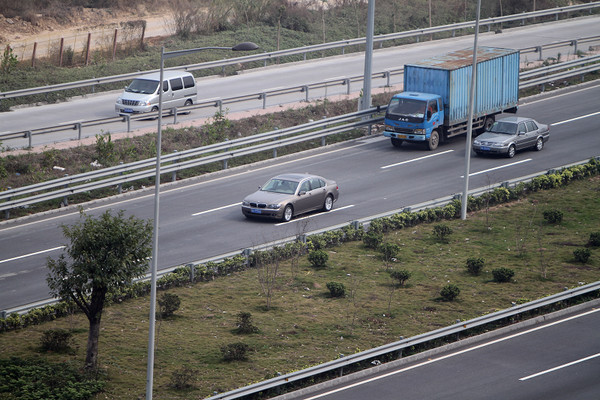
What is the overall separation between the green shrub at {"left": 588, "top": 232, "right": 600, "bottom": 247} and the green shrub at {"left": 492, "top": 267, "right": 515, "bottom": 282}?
4.34 m

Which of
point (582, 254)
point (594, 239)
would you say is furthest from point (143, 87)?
point (582, 254)

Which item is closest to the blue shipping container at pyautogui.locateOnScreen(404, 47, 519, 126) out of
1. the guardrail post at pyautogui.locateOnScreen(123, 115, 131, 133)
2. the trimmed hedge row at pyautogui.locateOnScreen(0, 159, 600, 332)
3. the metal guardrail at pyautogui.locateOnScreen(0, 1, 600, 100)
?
the trimmed hedge row at pyautogui.locateOnScreen(0, 159, 600, 332)

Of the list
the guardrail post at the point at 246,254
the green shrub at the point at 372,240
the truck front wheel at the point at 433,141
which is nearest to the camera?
the guardrail post at the point at 246,254

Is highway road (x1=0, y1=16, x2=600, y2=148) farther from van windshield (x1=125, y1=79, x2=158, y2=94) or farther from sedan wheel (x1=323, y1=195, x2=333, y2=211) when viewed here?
sedan wheel (x1=323, y1=195, x2=333, y2=211)

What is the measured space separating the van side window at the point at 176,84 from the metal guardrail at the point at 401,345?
22530 mm

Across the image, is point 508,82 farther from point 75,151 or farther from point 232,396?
point 232,396

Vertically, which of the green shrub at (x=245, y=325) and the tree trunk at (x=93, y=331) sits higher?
the tree trunk at (x=93, y=331)

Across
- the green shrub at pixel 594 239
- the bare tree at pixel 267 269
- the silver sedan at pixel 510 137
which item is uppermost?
the silver sedan at pixel 510 137

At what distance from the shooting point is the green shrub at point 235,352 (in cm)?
1988

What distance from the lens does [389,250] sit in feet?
87.8

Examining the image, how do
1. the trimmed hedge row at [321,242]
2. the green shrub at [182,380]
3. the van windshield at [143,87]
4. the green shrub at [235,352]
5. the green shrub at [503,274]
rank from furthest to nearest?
the van windshield at [143,87] → the green shrub at [503,274] → the trimmed hedge row at [321,242] → the green shrub at [235,352] → the green shrub at [182,380]

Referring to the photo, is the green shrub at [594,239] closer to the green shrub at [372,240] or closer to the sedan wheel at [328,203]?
the green shrub at [372,240]

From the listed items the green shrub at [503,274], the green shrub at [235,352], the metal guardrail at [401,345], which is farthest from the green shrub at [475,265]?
the green shrub at [235,352]

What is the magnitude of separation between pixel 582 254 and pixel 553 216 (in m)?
3.81
